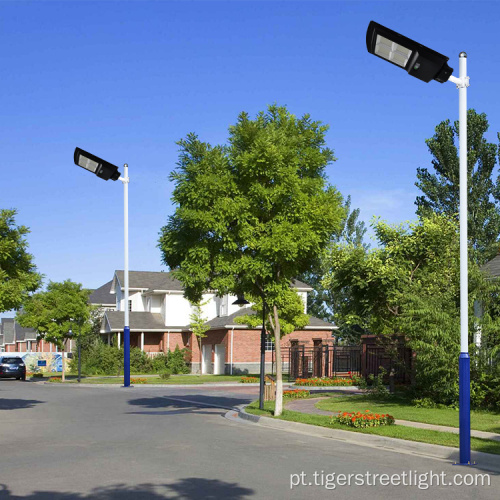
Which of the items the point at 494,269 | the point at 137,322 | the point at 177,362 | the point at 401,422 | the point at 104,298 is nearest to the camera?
the point at 401,422

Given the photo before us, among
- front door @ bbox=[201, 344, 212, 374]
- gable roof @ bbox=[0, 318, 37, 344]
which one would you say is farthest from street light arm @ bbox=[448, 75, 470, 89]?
gable roof @ bbox=[0, 318, 37, 344]

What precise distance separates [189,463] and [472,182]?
42.7 meters

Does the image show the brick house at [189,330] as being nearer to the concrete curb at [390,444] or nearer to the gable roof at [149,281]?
the gable roof at [149,281]

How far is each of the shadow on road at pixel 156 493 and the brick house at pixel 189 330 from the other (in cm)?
4121

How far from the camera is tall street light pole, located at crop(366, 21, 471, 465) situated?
36.8 feet

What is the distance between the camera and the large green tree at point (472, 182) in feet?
160

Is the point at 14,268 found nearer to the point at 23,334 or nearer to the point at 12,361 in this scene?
the point at 12,361

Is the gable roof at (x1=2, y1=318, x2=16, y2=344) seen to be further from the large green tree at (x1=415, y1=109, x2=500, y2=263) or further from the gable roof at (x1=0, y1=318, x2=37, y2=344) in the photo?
the large green tree at (x1=415, y1=109, x2=500, y2=263)

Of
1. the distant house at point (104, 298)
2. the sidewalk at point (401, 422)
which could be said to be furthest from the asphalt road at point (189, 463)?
the distant house at point (104, 298)

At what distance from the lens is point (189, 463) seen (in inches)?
436

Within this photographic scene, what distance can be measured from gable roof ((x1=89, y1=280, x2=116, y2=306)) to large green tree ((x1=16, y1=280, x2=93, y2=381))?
25370 millimetres

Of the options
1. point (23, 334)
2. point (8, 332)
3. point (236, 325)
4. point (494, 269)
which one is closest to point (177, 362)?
point (236, 325)

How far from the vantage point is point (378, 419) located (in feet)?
51.6

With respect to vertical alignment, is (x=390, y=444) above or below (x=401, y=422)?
above
